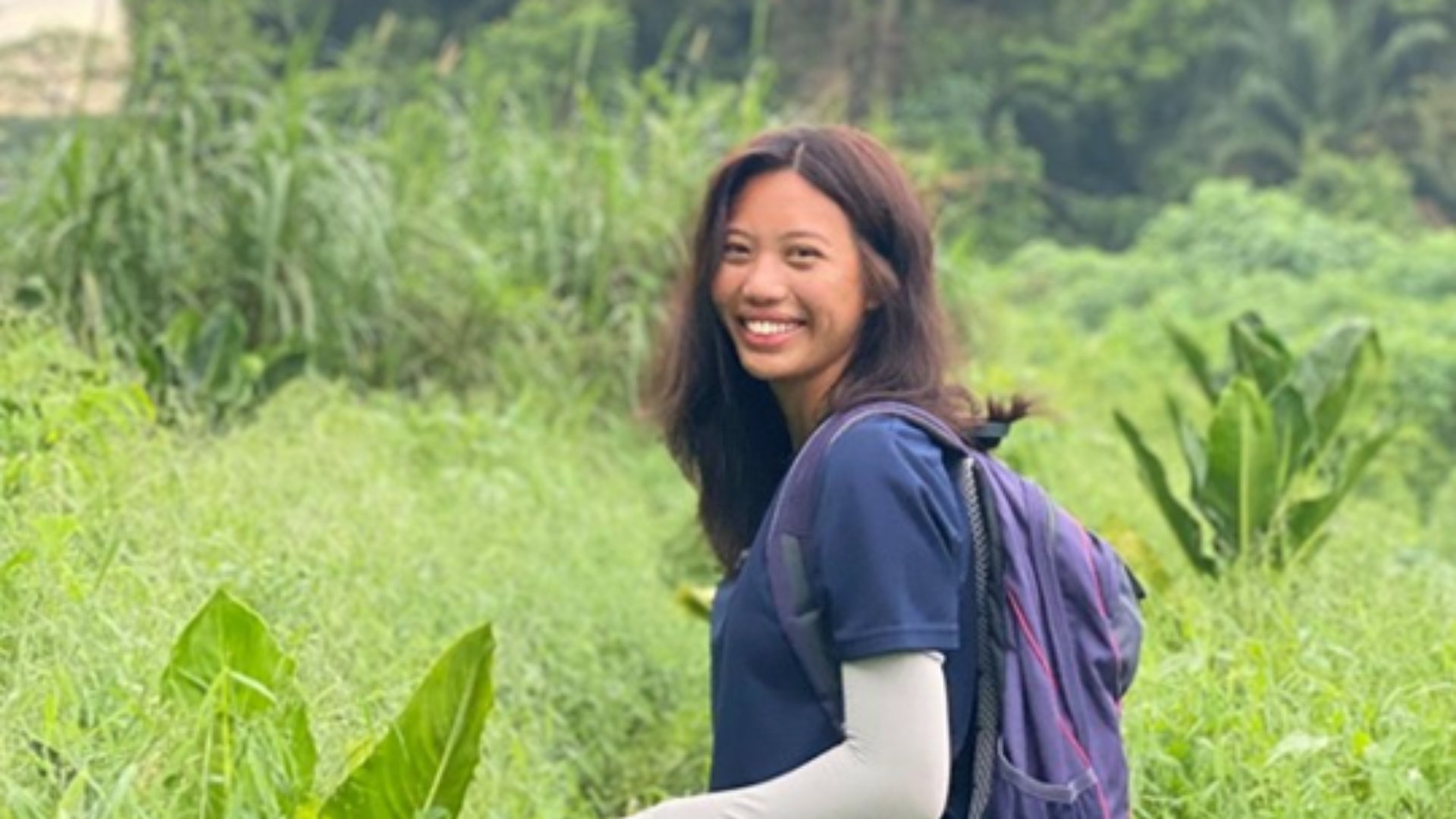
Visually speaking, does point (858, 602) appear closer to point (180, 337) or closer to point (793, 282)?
point (793, 282)

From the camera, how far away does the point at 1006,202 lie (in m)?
21.5

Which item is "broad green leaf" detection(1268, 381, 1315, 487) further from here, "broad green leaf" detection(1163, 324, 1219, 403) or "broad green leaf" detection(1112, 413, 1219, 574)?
"broad green leaf" detection(1163, 324, 1219, 403)

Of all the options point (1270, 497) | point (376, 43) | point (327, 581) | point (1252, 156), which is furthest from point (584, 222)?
point (1252, 156)

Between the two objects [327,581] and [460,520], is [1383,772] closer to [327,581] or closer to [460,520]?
[327,581]

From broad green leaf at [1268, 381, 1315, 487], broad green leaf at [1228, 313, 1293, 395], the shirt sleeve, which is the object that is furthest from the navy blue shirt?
broad green leaf at [1228, 313, 1293, 395]

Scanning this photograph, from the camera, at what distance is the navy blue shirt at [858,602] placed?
229cm

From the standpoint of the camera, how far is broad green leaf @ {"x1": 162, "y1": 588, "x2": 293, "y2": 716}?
9.55 ft

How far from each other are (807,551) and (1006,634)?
0.22 metres

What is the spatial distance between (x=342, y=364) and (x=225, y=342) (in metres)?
1.18

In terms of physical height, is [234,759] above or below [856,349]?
below

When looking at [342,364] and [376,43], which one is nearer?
[342,364]

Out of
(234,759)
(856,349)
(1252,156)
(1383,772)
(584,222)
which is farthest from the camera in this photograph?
(1252,156)

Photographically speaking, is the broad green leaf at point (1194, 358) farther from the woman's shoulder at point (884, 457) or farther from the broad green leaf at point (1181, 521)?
the woman's shoulder at point (884, 457)

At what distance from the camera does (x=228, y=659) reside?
2939 millimetres
